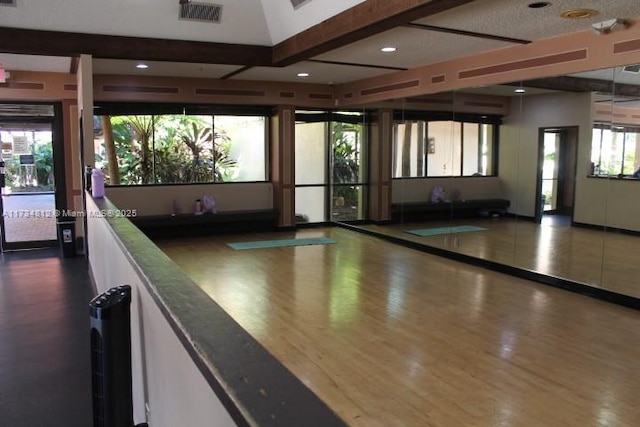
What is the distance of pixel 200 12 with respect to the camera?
20.1 feet

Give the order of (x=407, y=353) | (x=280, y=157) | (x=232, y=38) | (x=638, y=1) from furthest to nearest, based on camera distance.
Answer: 1. (x=280, y=157)
2. (x=232, y=38)
3. (x=638, y=1)
4. (x=407, y=353)

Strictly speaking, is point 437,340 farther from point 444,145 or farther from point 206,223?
point 206,223

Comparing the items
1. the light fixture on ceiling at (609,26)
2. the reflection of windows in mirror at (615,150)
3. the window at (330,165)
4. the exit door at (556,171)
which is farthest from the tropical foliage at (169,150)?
the light fixture on ceiling at (609,26)

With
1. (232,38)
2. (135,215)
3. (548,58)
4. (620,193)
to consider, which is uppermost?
(232,38)

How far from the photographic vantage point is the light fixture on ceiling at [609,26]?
5.03m

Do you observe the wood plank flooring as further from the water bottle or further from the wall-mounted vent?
the water bottle

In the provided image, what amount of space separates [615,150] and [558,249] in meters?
1.33

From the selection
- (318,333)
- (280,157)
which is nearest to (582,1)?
(318,333)

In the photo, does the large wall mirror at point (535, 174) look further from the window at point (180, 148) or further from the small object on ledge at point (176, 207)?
the small object on ledge at point (176, 207)

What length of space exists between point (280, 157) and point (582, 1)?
6187 millimetres

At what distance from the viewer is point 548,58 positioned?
5.84m

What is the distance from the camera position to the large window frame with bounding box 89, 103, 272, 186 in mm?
8961

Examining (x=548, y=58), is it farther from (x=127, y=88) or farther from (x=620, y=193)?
(x=127, y=88)

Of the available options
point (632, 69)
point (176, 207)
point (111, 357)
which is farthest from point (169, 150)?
point (111, 357)
